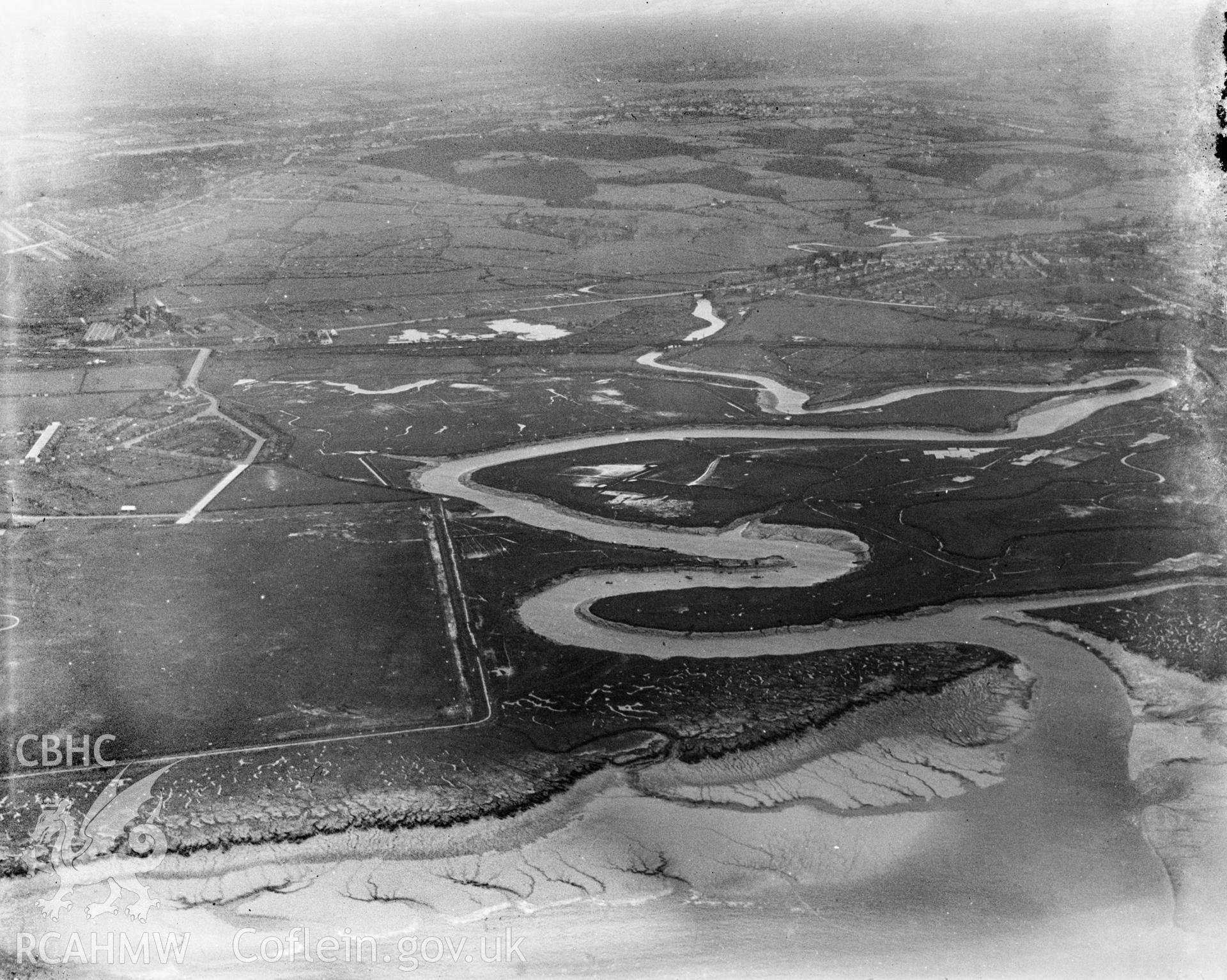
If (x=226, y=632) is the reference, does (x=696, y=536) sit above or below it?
below

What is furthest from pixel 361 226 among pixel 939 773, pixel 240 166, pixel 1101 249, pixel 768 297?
pixel 939 773
